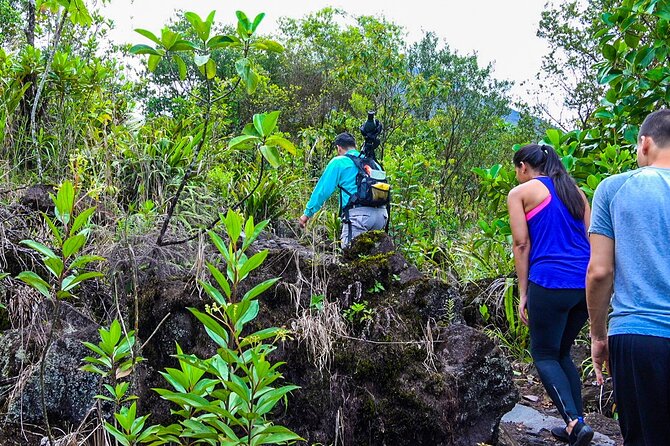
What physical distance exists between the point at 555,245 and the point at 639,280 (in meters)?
1.44

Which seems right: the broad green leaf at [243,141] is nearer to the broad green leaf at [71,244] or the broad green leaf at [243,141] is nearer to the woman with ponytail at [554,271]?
the broad green leaf at [71,244]

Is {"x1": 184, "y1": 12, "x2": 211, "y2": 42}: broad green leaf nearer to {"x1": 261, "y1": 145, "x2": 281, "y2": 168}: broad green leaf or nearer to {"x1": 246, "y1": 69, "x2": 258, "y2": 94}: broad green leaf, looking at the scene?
{"x1": 246, "y1": 69, "x2": 258, "y2": 94}: broad green leaf

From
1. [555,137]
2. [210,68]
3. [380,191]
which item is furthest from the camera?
[380,191]

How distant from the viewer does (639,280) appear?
2.48 metres

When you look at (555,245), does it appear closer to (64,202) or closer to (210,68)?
(210,68)

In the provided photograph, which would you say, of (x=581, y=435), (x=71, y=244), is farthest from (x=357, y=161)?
(x=71, y=244)

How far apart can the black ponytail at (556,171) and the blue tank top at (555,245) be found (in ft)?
0.12

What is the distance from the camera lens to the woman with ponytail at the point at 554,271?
385 cm

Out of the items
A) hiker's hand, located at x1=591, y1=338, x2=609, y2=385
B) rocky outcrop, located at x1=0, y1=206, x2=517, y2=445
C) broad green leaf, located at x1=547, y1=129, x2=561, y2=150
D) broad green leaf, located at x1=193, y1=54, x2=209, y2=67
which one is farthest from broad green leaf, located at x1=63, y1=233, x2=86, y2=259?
broad green leaf, located at x1=547, y1=129, x2=561, y2=150

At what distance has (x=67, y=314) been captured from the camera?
4090mm

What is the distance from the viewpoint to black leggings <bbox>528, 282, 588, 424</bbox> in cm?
385

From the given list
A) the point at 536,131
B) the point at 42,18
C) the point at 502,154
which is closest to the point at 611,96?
the point at 42,18

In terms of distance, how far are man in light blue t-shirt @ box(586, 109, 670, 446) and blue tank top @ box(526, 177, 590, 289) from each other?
122 cm

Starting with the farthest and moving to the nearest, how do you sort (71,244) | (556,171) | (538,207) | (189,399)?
(556,171), (538,207), (71,244), (189,399)
